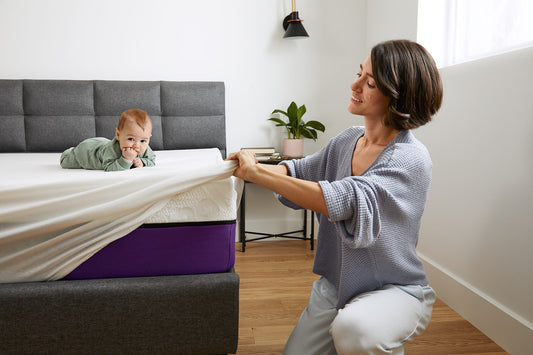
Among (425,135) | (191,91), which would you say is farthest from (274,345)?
(191,91)

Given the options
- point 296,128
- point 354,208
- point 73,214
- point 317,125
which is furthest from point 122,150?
point 317,125

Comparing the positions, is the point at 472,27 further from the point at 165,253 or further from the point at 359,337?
the point at 165,253

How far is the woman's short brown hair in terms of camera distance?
1116 mm

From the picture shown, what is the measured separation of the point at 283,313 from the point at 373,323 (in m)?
0.91

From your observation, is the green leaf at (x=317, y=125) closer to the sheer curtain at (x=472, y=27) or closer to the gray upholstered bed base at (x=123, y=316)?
the sheer curtain at (x=472, y=27)

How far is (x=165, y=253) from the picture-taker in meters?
1.23

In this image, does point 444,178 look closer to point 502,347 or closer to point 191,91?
point 502,347

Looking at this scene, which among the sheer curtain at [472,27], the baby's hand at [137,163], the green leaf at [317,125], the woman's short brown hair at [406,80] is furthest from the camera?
the green leaf at [317,125]

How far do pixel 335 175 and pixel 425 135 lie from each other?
3.47ft

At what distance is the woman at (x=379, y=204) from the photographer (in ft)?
3.35

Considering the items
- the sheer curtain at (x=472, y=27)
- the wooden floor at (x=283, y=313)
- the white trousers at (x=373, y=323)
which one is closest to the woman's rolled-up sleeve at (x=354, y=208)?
the white trousers at (x=373, y=323)

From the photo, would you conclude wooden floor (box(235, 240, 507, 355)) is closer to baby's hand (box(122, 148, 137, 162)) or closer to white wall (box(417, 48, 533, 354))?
white wall (box(417, 48, 533, 354))

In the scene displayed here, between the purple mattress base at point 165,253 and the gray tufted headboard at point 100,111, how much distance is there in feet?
5.48

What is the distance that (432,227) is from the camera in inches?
85.3
